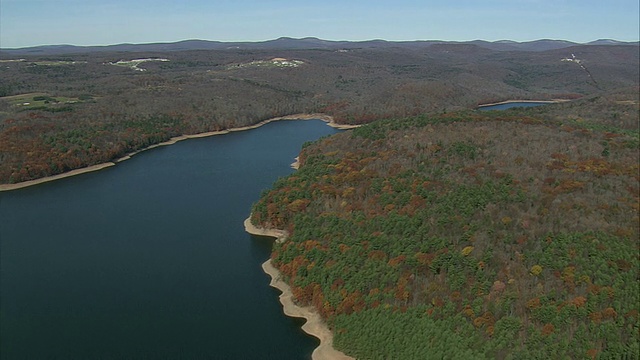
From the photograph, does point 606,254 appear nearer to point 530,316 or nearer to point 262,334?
point 530,316

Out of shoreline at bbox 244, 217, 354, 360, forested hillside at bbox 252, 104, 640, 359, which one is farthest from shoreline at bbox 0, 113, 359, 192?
shoreline at bbox 244, 217, 354, 360

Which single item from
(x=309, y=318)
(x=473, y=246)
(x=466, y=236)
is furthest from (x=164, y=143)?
(x=473, y=246)

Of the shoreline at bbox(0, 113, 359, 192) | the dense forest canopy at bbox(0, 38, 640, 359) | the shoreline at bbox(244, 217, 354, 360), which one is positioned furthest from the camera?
the shoreline at bbox(0, 113, 359, 192)

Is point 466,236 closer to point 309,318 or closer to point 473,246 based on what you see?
point 473,246

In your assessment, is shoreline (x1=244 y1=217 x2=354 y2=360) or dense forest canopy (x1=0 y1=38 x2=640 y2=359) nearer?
dense forest canopy (x1=0 y1=38 x2=640 y2=359)

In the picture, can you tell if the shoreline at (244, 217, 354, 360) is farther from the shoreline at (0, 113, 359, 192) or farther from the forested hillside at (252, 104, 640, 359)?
the shoreline at (0, 113, 359, 192)

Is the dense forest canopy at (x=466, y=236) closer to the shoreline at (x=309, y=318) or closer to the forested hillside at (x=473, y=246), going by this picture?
the forested hillside at (x=473, y=246)

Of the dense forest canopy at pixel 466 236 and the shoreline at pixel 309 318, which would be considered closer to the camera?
the dense forest canopy at pixel 466 236

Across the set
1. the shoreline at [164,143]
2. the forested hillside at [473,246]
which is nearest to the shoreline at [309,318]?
the forested hillside at [473,246]

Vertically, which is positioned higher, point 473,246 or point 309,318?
point 473,246
